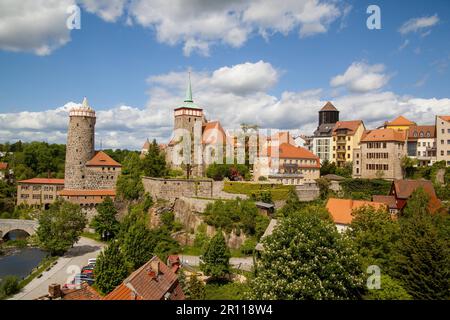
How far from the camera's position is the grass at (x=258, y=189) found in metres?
37.9

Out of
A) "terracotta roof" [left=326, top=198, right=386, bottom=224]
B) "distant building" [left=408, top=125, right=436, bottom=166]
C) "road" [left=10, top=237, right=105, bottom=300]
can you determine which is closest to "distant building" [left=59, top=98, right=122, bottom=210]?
"road" [left=10, top=237, right=105, bottom=300]

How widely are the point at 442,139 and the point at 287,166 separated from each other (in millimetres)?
20048

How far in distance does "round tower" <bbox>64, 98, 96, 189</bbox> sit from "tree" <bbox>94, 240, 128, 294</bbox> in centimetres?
3049

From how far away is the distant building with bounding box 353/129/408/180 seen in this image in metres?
45.2

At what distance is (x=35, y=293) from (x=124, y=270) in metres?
7.91

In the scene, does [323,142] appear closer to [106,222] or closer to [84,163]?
[106,222]

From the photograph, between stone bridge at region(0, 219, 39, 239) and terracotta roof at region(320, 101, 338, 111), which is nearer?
stone bridge at region(0, 219, 39, 239)

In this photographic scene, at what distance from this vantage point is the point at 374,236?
22.2 metres

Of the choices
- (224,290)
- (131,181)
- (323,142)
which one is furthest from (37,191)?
(323,142)

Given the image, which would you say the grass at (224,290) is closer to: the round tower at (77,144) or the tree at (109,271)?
the tree at (109,271)

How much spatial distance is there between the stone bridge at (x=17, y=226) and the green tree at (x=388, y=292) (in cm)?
4168

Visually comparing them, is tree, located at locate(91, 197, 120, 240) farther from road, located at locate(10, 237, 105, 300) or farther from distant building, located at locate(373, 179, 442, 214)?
distant building, located at locate(373, 179, 442, 214)

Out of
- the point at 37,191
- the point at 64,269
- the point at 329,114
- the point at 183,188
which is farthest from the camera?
the point at 329,114

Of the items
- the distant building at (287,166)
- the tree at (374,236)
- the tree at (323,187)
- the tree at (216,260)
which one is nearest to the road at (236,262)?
the tree at (216,260)
